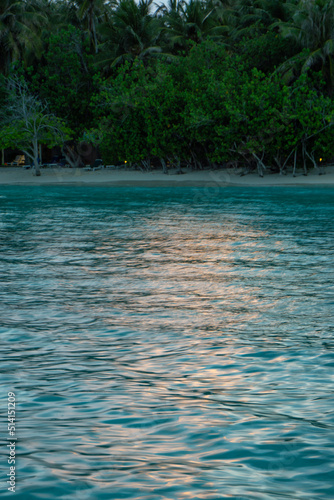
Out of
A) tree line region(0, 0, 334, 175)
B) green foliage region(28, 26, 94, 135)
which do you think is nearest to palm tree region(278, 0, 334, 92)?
tree line region(0, 0, 334, 175)

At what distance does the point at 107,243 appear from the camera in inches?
658

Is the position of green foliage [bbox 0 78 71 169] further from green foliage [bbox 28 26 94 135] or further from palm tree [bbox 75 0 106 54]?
palm tree [bbox 75 0 106 54]

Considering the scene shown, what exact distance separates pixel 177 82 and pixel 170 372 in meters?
44.4

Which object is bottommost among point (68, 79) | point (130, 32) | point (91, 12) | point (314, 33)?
point (68, 79)

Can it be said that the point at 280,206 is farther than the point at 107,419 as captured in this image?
Yes

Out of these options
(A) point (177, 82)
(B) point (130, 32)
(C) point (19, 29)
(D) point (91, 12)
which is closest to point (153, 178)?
(A) point (177, 82)

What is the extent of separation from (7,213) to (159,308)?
697 inches


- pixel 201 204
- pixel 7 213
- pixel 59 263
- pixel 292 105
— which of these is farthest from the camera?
pixel 292 105

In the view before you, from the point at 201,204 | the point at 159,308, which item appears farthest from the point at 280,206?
the point at 159,308

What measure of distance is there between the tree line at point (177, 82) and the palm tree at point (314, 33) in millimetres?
60

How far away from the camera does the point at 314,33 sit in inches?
1735

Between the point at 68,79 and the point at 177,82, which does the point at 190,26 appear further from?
the point at 68,79

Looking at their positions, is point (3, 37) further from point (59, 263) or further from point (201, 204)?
point (59, 263)

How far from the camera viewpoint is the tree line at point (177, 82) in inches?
1711
